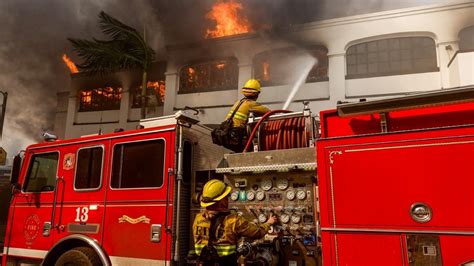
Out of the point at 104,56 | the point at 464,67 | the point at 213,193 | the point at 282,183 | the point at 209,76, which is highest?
the point at 104,56

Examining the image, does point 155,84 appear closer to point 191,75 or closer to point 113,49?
point 191,75

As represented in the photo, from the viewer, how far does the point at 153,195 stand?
444 cm

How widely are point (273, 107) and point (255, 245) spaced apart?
10.5m

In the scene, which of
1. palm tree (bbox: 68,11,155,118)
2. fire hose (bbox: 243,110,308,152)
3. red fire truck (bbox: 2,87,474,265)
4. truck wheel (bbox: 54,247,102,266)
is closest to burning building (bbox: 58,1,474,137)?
palm tree (bbox: 68,11,155,118)

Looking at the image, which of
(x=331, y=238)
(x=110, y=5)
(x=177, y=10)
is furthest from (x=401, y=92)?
(x=110, y=5)

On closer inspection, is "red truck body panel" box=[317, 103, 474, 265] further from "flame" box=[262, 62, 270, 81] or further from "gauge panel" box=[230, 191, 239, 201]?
"flame" box=[262, 62, 270, 81]

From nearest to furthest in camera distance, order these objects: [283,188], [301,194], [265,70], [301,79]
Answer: [301,194], [283,188], [301,79], [265,70]

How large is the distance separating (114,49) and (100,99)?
374cm

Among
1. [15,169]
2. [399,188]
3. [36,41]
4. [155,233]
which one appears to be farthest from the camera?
[36,41]

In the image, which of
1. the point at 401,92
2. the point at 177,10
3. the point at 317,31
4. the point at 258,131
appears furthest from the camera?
the point at 177,10

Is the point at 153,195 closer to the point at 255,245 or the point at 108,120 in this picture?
the point at 255,245

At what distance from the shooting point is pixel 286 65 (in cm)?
1406

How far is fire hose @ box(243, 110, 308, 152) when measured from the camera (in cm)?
409

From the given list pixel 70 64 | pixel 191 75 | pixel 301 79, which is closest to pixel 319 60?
pixel 301 79
